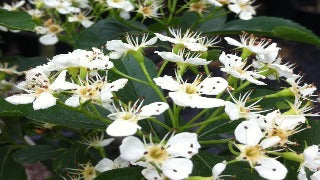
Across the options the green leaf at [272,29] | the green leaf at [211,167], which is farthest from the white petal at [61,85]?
the green leaf at [272,29]

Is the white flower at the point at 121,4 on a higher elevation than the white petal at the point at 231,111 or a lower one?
lower

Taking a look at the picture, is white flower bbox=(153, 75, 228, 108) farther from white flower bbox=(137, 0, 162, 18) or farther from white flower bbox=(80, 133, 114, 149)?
white flower bbox=(137, 0, 162, 18)

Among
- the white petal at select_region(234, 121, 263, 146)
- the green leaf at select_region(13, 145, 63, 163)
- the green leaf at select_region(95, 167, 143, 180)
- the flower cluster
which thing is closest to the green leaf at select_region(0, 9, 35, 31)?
the flower cluster

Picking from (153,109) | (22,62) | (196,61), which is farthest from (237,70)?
(22,62)

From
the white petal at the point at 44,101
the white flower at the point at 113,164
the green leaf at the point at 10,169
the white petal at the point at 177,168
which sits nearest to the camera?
the white petal at the point at 177,168

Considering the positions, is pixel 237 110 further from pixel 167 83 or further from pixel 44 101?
pixel 44 101

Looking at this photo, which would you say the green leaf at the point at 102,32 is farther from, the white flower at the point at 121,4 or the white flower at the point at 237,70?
the white flower at the point at 237,70
